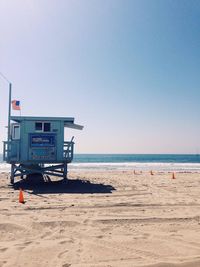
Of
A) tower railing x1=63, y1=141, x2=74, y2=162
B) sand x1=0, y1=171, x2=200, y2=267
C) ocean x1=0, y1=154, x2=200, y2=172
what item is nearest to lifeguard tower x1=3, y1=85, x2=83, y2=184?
tower railing x1=63, y1=141, x2=74, y2=162

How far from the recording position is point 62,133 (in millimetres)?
19703

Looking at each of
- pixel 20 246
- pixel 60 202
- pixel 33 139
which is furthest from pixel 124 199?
pixel 33 139

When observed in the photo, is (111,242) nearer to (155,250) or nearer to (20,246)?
(155,250)

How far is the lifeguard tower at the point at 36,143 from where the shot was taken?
19.2 meters

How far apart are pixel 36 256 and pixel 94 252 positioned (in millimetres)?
1159

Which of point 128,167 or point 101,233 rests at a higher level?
point 101,233

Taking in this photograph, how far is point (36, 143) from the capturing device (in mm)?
19328

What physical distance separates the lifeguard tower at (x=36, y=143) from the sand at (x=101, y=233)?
7.12 m

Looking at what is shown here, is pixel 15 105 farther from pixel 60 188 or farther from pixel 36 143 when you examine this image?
pixel 60 188

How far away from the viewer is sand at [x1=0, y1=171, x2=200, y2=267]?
5.57 meters

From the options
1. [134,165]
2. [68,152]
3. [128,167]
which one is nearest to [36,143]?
[68,152]

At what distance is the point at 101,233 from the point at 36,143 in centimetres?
1279

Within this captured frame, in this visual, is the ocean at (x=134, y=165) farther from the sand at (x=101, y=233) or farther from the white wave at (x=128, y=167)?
the sand at (x=101, y=233)

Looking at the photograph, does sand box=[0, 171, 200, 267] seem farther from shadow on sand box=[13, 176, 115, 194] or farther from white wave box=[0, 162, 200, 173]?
white wave box=[0, 162, 200, 173]
